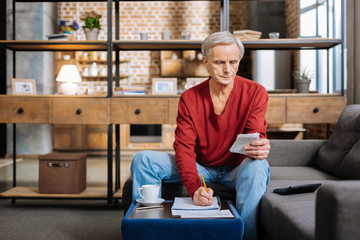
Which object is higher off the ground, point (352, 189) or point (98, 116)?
point (98, 116)

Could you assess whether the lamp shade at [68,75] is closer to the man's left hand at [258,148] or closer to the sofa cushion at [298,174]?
the sofa cushion at [298,174]

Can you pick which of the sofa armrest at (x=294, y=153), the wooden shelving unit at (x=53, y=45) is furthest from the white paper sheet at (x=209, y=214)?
the wooden shelving unit at (x=53, y=45)

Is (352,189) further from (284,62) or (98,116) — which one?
(284,62)

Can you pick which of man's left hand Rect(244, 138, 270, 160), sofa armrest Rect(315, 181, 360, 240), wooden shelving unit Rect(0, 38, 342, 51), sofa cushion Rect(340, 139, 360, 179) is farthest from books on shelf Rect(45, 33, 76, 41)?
sofa armrest Rect(315, 181, 360, 240)

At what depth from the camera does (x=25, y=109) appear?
299 cm

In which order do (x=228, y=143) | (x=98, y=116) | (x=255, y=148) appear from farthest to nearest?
(x=98, y=116) → (x=228, y=143) → (x=255, y=148)

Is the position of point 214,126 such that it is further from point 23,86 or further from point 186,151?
point 23,86

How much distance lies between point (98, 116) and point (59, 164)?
0.48 metres

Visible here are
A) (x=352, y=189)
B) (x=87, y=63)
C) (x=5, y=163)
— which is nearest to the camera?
(x=352, y=189)

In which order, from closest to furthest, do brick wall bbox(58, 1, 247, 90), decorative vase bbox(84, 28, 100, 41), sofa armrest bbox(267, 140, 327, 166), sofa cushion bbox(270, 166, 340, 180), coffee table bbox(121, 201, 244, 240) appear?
1. coffee table bbox(121, 201, 244, 240)
2. sofa cushion bbox(270, 166, 340, 180)
3. sofa armrest bbox(267, 140, 327, 166)
4. decorative vase bbox(84, 28, 100, 41)
5. brick wall bbox(58, 1, 247, 90)

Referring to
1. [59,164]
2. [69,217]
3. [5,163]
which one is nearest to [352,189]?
[69,217]

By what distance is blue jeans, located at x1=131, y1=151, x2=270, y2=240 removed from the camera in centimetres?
169

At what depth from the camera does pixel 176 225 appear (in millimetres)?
1377

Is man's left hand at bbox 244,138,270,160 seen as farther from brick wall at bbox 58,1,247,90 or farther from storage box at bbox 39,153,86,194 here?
brick wall at bbox 58,1,247,90
